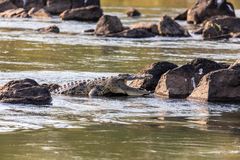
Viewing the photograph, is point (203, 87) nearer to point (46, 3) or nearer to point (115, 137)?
point (115, 137)

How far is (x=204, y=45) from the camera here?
34.3 m

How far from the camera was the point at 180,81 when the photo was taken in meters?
18.3

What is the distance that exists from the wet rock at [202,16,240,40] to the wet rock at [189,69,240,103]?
2039 cm

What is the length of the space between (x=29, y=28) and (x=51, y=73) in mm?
21129

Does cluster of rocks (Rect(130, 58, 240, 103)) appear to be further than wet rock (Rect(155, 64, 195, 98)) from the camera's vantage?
No

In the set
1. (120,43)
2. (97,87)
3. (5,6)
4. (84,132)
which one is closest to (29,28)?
(120,43)

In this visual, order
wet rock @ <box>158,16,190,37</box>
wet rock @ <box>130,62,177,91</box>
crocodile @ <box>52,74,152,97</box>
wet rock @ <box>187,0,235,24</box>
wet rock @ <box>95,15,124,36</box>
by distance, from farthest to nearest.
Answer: wet rock @ <box>187,0,235,24</box> < wet rock @ <box>158,16,190,37</box> < wet rock @ <box>95,15,124,36</box> < wet rock @ <box>130,62,177,91</box> < crocodile @ <box>52,74,152,97</box>

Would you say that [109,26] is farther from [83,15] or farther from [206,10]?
[206,10]

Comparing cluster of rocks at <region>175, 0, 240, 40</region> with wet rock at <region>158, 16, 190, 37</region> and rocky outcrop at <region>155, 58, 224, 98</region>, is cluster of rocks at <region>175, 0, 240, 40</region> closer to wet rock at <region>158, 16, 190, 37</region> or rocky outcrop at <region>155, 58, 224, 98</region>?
wet rock at <region>158, 16, 190, 37</region>

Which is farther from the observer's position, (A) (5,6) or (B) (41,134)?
(A) (5,6)

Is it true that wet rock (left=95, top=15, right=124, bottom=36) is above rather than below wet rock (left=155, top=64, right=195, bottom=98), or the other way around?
below

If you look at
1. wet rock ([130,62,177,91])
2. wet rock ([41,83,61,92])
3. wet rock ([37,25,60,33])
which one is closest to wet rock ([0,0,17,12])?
wet rock ([37,25,60,33])

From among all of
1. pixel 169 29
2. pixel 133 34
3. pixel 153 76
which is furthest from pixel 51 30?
pixel 153 76

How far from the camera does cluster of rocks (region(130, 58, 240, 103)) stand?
681 inches
